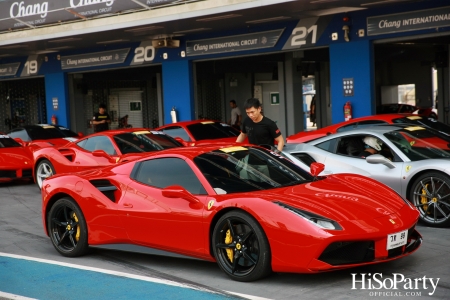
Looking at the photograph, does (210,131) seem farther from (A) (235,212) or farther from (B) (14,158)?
(A) (235,212)

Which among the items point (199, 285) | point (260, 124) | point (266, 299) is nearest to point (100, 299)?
point (199, 285)

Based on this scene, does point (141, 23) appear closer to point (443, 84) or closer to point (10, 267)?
point (10, 267)

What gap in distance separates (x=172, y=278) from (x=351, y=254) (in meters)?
1.67

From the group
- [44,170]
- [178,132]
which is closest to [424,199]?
[178,132]

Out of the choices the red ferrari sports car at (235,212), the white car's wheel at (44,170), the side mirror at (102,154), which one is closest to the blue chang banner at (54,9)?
the white car's wheel at (44,170)

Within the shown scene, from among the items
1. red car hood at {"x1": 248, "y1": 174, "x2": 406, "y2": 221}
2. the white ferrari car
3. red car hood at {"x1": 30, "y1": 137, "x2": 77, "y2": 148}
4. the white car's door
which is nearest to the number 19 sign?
red car hood at {"x1": 30, "y1": 137, "x2": 77, "y2": 148}

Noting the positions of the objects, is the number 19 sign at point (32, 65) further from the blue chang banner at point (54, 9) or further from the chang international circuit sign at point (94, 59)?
the blue chang banner at point (54, 9)

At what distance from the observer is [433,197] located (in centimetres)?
828

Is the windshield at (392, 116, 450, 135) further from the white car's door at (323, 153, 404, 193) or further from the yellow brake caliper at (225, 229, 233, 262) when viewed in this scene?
the yellow brake caliper at (225, 229, 233, 262)

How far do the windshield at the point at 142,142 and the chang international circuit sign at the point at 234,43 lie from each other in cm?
520

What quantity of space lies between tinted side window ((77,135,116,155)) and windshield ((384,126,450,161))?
5240 mm

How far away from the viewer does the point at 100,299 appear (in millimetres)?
5645

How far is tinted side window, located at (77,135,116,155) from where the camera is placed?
12336 mm

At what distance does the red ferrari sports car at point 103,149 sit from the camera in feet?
40.0
